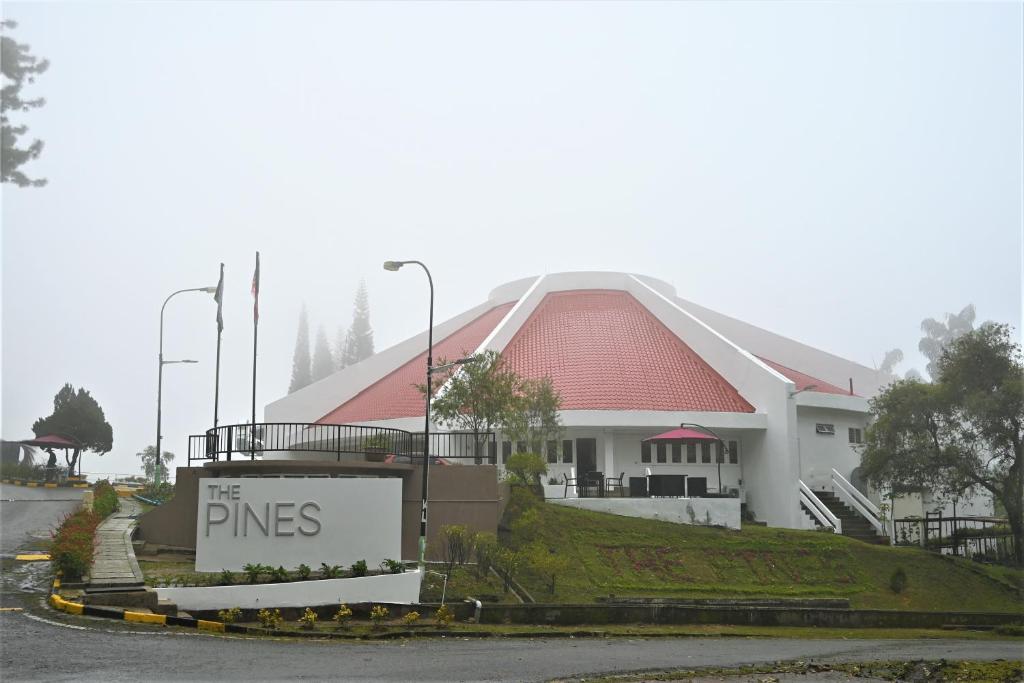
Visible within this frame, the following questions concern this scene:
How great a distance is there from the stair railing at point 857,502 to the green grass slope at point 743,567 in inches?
145

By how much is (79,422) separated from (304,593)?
116 feet

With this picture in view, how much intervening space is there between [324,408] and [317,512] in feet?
82.6

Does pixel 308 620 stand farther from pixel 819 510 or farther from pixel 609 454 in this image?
pixel 819 510

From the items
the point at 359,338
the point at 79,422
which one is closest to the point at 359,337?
the point at 359,338

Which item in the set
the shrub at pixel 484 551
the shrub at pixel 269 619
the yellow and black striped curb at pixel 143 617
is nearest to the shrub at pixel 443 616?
the shrub at pixel 269 619

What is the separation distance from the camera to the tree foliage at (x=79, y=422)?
47.8m

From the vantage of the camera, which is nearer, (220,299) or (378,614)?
(378,614)

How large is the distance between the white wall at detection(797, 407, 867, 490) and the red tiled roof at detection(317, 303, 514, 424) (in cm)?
1339

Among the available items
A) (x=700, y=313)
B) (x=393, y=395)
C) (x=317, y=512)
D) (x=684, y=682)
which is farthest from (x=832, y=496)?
(x=684, y=682)

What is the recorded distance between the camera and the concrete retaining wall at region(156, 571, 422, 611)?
16281 millimetres

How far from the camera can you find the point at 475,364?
29.8 meters

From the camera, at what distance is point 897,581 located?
26.1 meters

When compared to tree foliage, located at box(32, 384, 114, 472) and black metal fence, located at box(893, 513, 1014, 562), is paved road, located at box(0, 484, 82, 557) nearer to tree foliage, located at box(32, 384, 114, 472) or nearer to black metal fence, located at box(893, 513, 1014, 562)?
tree foliage, located at box(32, 384, 114, 472)

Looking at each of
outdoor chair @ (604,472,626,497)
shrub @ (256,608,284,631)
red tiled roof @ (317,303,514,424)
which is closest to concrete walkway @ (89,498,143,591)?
shrub @ (256,608,284,631)
